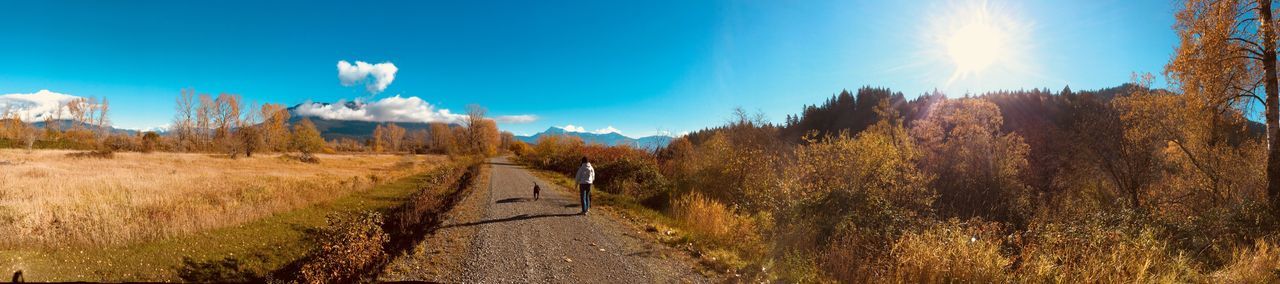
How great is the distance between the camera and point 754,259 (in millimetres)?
9031

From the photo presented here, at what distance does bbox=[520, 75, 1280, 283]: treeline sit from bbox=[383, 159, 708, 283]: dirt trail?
1.38 metres

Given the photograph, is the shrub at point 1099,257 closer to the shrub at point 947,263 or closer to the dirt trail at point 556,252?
→ the shrub at point 947,263

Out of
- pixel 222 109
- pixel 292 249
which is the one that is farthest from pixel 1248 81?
pixel 222 109

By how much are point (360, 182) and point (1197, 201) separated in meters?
38.2

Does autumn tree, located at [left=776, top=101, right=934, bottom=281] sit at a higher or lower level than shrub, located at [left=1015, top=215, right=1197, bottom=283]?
higher

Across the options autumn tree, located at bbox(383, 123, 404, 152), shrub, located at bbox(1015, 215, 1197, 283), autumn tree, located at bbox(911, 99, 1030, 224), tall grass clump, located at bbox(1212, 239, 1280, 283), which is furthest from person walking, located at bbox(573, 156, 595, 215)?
autumn tree, located at bbox(383, 123, 404, 152)

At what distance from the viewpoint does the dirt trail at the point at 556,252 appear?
762 cm

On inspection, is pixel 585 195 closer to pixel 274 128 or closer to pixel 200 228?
pixel 200 228

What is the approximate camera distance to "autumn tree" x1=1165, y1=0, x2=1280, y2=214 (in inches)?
394

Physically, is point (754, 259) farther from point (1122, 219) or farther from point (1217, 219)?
point (1217, 219)

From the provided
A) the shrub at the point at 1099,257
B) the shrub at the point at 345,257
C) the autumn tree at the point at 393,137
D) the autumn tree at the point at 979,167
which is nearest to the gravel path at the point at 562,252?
Result: the shrub at the point at 345,257

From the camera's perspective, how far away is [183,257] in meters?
11.0

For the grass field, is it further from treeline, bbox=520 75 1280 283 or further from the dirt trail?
treeline, bbox=520 75 1280 283

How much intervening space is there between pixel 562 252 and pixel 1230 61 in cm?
1570
